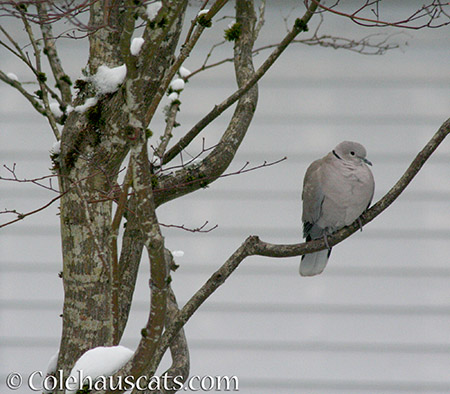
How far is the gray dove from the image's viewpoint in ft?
6.91

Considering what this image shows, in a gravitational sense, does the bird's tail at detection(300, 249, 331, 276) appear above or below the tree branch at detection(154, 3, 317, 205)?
below

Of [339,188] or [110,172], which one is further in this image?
[339,188]

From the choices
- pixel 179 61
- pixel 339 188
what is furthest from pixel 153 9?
pixel 339 188

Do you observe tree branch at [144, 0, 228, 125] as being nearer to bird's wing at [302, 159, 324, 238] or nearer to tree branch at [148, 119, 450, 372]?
tree branch at [148, 119, 450, 372]

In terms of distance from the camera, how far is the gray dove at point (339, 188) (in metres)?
2.11

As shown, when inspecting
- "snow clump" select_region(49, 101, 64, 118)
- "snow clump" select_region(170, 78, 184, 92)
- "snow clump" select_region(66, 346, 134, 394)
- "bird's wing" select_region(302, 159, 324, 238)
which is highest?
"snow clump" select_region(170, 78, 184, 92)

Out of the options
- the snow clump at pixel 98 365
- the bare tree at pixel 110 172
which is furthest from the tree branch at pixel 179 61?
the snow clump at pixel 98 365

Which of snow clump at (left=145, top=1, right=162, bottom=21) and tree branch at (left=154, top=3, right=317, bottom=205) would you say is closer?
snow clump at (left=145, top=1, right=162, bottom=21)

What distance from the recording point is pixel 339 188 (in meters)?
2.12

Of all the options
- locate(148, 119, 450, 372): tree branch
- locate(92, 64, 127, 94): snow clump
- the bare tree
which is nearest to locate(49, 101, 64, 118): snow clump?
the bare tree

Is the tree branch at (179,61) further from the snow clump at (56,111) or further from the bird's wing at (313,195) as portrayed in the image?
the bird's wing at (313,195)

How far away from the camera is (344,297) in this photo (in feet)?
9.65

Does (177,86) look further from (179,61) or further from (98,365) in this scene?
(98,365)

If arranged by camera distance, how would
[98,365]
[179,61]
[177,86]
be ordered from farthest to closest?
Result: [177,86]
[179,61]
[98,365]
